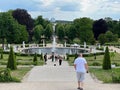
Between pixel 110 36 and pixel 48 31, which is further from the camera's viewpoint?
pixel 48 31

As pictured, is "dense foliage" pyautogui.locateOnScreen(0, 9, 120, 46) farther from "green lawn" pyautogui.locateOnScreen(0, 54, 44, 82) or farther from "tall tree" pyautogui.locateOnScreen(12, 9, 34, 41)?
"green lawn" pyautogui.locateOnScreen(0, 54, 44, 82)

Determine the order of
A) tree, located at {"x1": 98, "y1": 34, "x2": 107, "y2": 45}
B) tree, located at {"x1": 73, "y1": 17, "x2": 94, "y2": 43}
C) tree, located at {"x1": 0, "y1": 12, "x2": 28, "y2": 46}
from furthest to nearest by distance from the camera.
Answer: tree, located at {"x1": 98, "y1": 34, "x2": 107, "y2": 45} → tree, located at {"x1": 73, "y1": 17, "x2": 94, "y2": 43} → tree, located at {"x1": 0, "y1": 12, "x2": 28, "y2": 46}

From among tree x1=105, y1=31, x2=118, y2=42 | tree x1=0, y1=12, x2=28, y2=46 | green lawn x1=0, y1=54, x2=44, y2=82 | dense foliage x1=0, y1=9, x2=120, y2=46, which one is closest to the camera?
green lawn x1=0, y1=54, x2=44, y2=82

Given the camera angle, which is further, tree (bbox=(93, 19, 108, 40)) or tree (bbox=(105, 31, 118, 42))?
tree (bbox=(93, 19, 108, 40))

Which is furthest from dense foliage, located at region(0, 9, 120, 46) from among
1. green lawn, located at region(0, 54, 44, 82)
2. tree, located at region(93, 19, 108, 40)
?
green lawn, located at region(0, 54, 44, 82)

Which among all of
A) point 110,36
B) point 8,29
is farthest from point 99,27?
point 8,29

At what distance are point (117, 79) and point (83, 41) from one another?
72819 millimetres

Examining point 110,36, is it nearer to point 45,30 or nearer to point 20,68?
point 45,30

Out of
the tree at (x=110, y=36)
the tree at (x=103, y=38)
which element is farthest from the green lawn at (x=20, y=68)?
the tree at (x=110, y=36)

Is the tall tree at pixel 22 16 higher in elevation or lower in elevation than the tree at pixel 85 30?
higher

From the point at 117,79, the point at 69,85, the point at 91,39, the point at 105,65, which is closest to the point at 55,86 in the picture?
the point at 69,85

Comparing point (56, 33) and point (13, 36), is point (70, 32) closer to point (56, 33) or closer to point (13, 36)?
point (56, 33)

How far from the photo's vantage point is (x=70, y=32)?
98.4 metres

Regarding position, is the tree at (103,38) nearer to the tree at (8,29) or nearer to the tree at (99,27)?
the tree at (99,27)
